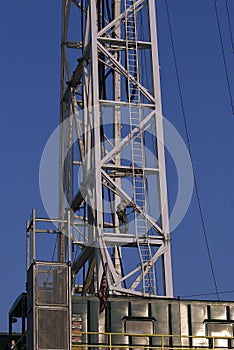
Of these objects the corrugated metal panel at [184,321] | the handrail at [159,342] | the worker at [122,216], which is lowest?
the handrail at [159,342]

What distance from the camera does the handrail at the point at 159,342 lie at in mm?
40550

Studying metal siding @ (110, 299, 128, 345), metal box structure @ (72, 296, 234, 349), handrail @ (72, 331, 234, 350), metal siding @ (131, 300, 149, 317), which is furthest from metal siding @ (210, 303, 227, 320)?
metal siding @ (110, 299, 128, 345)

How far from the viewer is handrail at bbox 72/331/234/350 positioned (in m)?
40.5

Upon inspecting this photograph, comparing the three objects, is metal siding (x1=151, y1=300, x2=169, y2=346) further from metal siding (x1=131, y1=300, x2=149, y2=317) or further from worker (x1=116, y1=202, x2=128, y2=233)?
worker (x1=116, y1=202, x2=128, y2=233)

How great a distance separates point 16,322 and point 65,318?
5.73 metres

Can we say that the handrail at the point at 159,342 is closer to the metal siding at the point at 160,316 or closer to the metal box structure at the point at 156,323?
the metal box structure at the point at 156,323

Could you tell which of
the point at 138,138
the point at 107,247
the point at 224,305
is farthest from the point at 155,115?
the point at 224,305

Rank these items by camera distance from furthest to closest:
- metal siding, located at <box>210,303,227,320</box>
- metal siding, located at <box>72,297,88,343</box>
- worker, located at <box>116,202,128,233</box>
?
worker, located at <box>116,202,128,233</box> < metal siding, located at <box>210,303,227,320</box> < metal siding, located at <box>72,297,88,343</box>

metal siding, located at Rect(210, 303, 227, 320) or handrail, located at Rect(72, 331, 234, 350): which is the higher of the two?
metal siding, located at Rect(210, 303, 227, 320)

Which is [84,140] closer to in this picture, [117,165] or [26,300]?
[117,165]

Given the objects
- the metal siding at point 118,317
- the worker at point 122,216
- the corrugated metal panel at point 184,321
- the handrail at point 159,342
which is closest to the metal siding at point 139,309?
the metal siding at point 118,317

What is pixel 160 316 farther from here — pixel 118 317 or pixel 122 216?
pixel 122 216

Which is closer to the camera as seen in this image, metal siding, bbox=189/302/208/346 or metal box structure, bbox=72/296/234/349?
metal box structure, bbox=72/296/234/349

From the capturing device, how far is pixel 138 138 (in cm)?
5297
